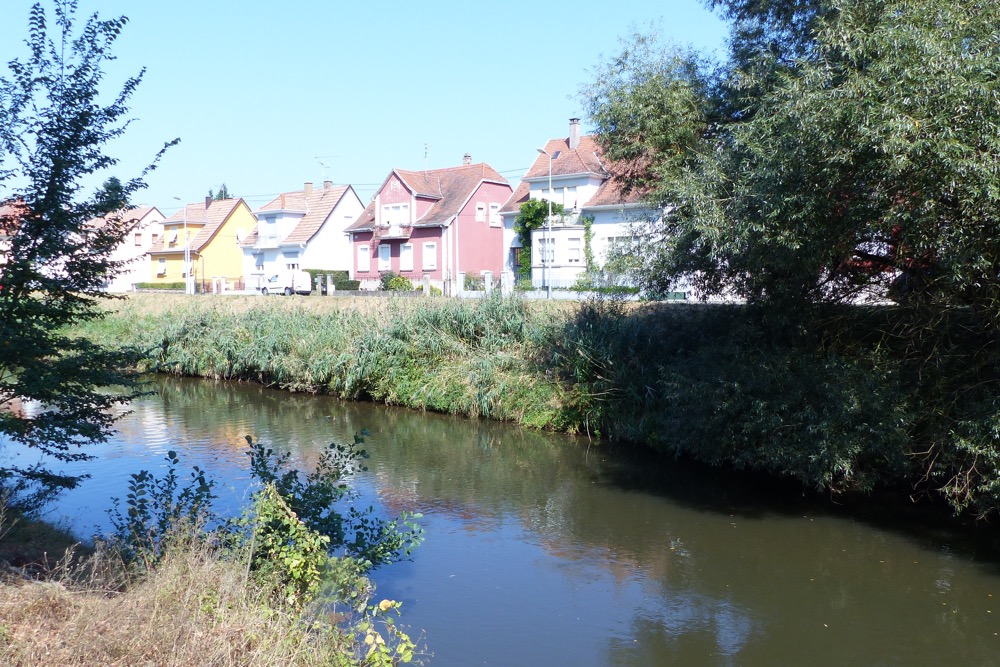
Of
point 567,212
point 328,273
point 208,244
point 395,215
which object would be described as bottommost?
point 328,273

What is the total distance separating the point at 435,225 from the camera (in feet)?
155

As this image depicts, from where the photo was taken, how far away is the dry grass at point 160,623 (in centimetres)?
500

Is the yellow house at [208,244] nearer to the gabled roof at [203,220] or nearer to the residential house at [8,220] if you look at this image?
the gabled roof at [203,220]

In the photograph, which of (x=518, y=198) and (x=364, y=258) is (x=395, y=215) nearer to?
(x=364, y=258)

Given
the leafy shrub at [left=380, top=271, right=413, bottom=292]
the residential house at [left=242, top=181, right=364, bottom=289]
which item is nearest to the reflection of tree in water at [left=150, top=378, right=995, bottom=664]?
the leafy shrub at [left=380, top=271, right=413, bottom=292]

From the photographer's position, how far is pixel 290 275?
46.0 meters

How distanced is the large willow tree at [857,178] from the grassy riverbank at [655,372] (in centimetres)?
10

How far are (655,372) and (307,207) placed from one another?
44.3 meters

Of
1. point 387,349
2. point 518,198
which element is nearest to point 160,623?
point 387,349

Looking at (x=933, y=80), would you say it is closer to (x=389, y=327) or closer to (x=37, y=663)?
(x=37, y=663)

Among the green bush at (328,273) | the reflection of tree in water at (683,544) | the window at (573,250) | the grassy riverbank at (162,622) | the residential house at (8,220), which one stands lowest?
the reflection of tree in water at (683,544)

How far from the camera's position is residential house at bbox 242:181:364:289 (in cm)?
5469

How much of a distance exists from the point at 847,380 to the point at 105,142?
1031 cm

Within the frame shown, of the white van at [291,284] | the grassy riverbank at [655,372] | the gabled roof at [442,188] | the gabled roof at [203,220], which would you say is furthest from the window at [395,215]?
the grassy riverbank at [655,372]
